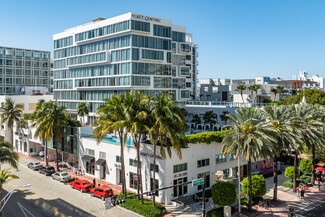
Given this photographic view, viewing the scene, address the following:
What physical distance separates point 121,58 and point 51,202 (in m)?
41.1

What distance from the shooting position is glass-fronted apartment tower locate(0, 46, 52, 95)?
119m

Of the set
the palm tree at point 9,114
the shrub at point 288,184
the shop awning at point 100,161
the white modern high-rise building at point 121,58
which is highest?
the white modern high-rise building at point 121,58

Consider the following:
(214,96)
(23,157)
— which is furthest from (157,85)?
(214,96)

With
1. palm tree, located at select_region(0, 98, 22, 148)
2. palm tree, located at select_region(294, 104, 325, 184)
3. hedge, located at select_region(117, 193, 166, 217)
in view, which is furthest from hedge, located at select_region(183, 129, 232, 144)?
palm tree, located at select_region(0, 98, 22, 148)

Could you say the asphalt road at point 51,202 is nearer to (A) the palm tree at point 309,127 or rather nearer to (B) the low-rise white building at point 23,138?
(B) the low-rise white building at point 23,138

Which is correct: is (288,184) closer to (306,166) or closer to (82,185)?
(306,166)

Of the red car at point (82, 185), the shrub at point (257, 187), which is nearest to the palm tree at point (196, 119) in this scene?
the red car at point (82, 185)

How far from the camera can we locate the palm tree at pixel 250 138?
3192 cm

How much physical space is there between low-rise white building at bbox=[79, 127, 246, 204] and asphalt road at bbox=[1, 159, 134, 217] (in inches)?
210

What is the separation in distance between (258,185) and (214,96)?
103m

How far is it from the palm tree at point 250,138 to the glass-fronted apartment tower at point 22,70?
103m

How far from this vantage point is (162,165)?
36688mm

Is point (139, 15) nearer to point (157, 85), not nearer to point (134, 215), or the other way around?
point (157, 85)

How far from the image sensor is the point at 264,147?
32.5 m
